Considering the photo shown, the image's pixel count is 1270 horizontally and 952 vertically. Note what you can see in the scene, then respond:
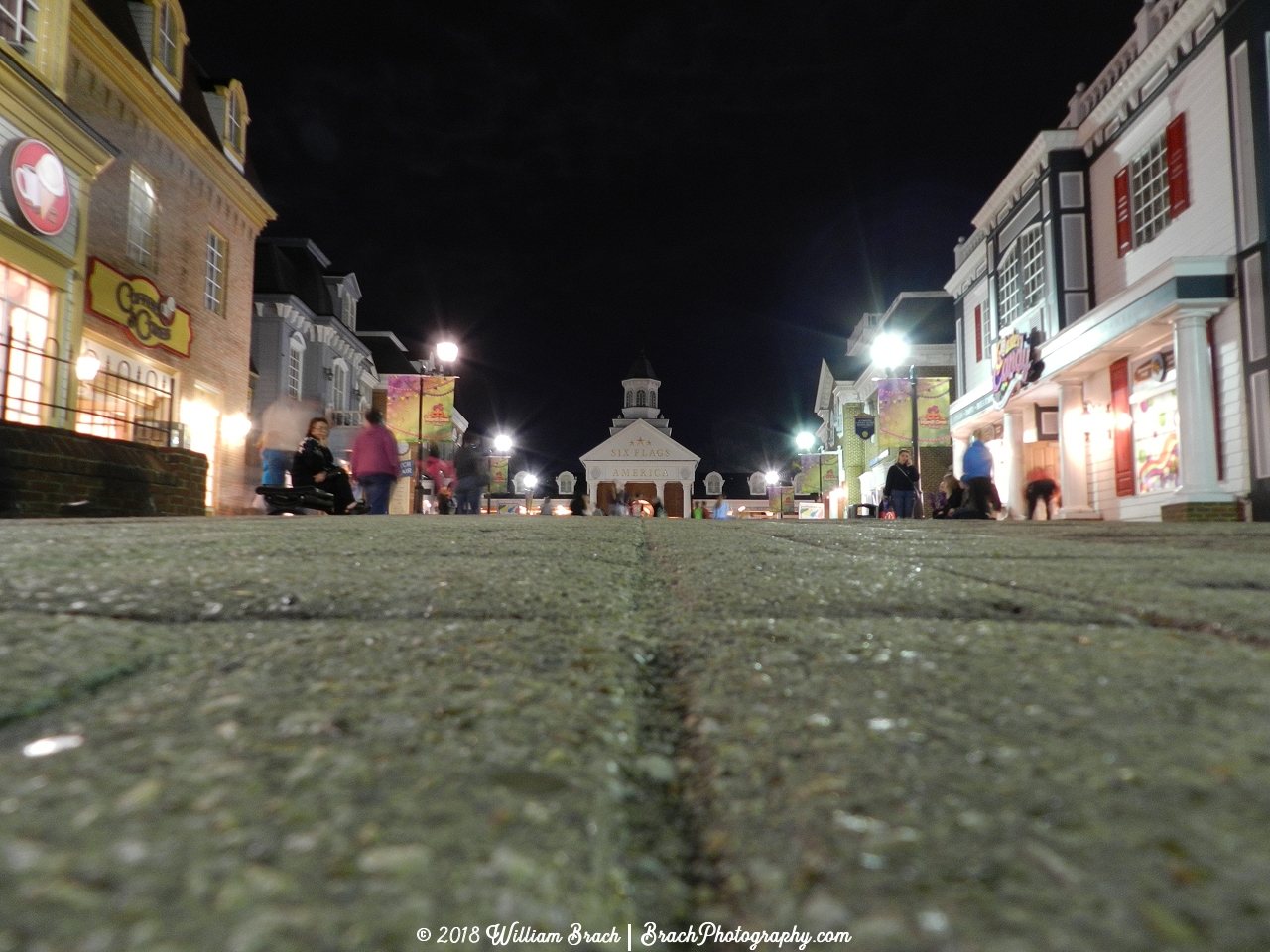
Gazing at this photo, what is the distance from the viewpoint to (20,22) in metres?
9.29

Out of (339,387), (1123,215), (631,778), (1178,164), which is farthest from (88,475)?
(339,387)

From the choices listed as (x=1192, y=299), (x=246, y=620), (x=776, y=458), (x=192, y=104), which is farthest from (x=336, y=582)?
(x=776, y=458)

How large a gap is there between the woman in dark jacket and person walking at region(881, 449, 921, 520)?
10182 millimetres

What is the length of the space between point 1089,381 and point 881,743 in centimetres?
1838

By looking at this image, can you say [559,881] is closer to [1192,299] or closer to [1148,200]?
[1192,299]

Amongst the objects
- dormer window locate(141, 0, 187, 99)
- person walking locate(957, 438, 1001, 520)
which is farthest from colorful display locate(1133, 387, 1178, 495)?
dormer window locate(141, 0, 187, 99)

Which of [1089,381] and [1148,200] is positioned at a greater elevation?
[1148,200]

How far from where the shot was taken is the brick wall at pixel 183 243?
1186cm

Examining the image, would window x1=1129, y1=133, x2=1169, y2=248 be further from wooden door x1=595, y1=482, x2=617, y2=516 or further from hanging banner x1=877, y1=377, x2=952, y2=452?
wooden door x1=595, y1=482, x2=617, y2=516

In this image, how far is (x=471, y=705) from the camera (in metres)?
0.83

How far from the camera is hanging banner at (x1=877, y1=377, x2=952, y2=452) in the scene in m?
22.8

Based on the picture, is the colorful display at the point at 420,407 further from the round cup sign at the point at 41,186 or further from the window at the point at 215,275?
the round cup sign at the point at 41,186

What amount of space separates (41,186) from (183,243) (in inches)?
221

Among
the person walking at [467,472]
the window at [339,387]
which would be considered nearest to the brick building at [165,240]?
the person walking at [467,472]
